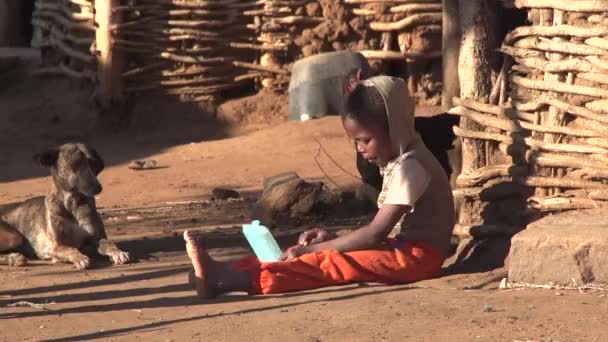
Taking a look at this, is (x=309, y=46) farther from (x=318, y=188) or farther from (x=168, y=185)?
(x=318, y=188)

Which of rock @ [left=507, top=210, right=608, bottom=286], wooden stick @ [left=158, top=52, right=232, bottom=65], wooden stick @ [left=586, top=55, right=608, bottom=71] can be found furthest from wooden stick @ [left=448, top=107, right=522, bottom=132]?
wooden stick @ [left=158, top=52, right=232, bottom=65]

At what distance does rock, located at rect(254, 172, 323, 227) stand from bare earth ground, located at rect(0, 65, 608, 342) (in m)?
0.23

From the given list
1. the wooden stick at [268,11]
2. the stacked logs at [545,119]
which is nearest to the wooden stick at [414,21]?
the wooden stick at [268,11]

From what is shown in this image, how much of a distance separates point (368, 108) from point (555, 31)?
1357 millimetres

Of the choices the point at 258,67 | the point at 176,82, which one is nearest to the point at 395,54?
the point at 258,67

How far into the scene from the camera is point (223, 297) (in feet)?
21.1

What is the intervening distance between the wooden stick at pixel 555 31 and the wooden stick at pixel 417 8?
17.5 feet

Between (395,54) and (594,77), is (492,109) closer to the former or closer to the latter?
(594,77)

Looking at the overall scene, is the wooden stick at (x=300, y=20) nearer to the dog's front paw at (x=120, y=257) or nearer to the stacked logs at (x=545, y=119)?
the stacked logs at (x=545, y=119)

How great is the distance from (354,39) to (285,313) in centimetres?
794

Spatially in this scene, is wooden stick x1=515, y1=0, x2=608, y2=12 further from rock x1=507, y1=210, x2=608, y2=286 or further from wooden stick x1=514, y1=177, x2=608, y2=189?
rock x1=507, y1=210, x2=608, y2=286

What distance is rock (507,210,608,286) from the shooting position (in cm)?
605

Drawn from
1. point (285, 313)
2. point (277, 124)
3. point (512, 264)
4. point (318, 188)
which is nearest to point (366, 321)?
point (285, 313)

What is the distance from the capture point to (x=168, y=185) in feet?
37.1
